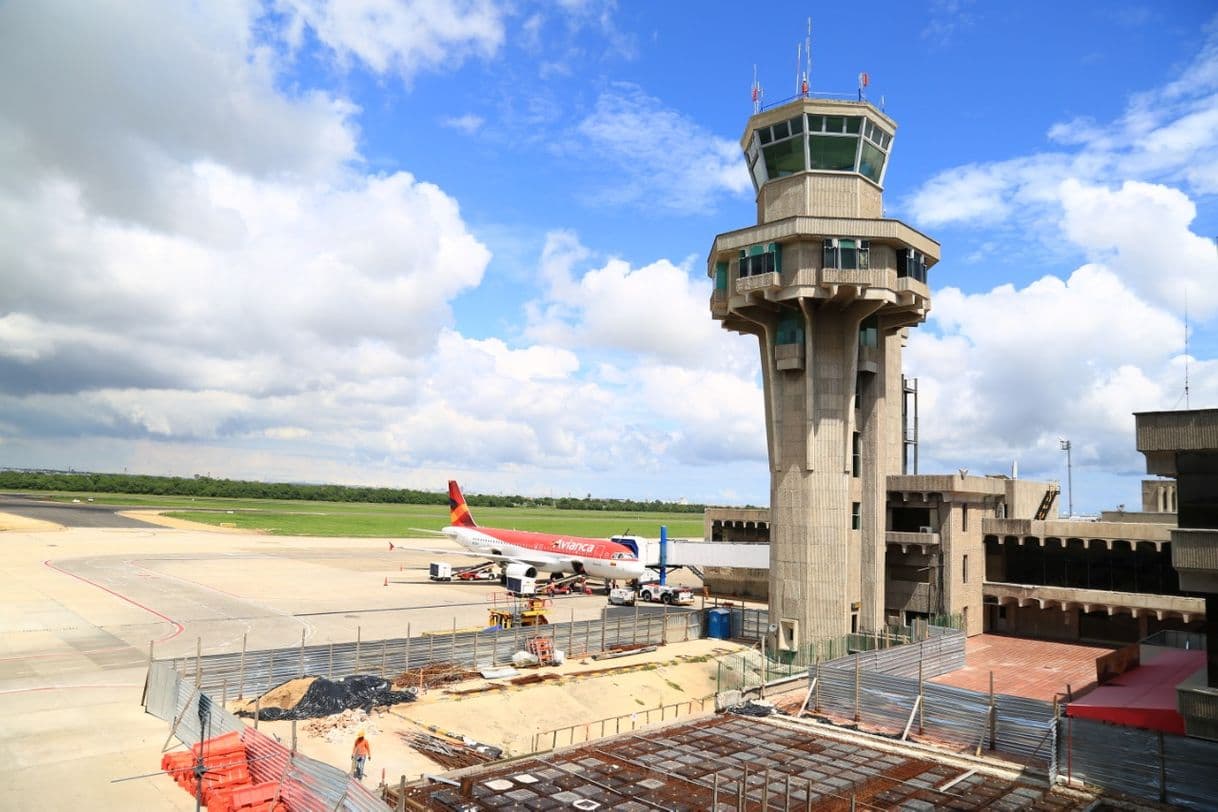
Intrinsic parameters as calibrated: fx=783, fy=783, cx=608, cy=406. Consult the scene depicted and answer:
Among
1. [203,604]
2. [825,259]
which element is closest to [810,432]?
[825,259]

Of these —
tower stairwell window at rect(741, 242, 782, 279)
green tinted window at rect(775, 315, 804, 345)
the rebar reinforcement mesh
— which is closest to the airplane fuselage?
the rebar reinforcement mesh

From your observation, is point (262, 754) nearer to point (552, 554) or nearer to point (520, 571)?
point (520, 571)

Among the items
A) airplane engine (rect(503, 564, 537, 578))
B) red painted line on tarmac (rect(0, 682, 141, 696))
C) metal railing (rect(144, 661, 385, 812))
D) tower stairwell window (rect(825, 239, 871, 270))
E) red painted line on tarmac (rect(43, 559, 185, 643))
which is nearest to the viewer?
metal railing (rect(144, 661, 385, 812))

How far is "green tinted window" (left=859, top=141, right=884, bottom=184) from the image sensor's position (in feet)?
143

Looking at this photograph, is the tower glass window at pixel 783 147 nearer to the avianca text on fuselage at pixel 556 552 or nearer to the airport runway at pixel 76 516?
the avianca text on fuselage at pixel 556 552

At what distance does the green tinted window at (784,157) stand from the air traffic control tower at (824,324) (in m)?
0.06

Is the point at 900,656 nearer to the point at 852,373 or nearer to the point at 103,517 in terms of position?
the point at 852,373

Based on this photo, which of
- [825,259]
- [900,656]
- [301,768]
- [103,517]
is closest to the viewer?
[301,768]

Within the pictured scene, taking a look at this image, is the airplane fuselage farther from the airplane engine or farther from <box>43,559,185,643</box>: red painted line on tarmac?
<box>43,559,185,643</box>: red painted line on tarmac

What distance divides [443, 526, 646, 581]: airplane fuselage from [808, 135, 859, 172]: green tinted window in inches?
1482

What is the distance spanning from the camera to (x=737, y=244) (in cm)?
4462

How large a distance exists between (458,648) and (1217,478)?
30094mm

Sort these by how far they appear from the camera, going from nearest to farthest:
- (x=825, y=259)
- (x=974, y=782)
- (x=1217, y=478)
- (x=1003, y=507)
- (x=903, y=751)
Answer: (x=1217, y=478) < (x=974, y=782) < (x=903, y=751) < (x=825, y=259) < (x=1003, y=507)

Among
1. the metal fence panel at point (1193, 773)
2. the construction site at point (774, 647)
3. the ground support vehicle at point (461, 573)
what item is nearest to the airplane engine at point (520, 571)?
the construction site at point (774, 647)
